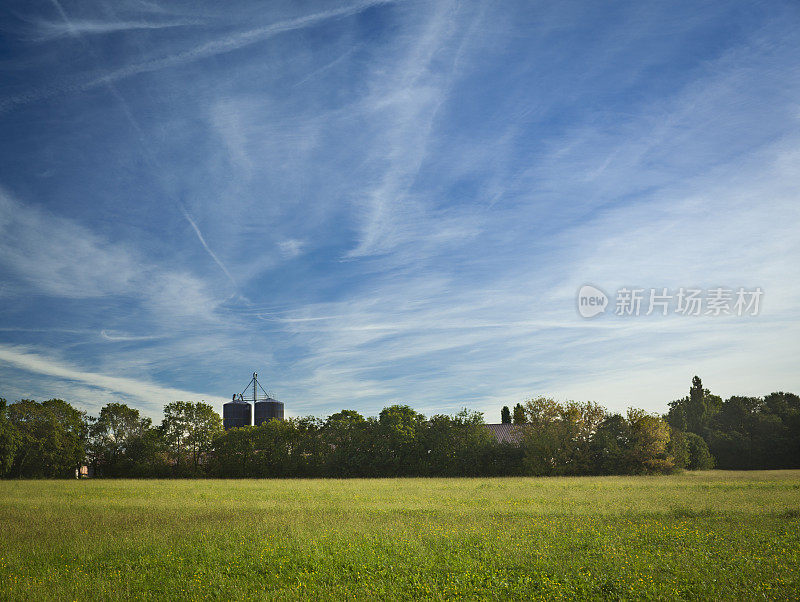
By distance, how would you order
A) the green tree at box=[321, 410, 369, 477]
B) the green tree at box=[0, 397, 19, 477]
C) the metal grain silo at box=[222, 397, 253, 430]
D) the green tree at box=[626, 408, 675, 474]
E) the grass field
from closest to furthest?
the grass field, the green tree at box=[626, 408, 675, 474], the green tree at box=[0, 397, 19, 477], the green tree at box=[321, 410, 369, 477], the metal grain silo at box=[222, 397, 253, 430]

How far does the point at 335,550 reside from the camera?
15.1 m

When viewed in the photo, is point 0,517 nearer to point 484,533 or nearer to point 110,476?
point 484,533

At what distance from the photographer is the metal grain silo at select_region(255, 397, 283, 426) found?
251ft

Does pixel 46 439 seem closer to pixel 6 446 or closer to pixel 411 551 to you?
pixel 6 446

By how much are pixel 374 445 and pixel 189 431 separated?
22.6m

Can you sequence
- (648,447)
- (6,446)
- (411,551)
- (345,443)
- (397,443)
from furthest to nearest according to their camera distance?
(345,443), (397,443), (6,446), (648,447), (411,551)

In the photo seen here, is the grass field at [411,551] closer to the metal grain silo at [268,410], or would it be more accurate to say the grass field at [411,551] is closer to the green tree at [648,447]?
the green tree at [648,447]

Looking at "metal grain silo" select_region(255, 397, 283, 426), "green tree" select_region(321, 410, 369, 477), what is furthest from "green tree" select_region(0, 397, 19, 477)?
"green tree" select_region(321, 410, 369, 477)

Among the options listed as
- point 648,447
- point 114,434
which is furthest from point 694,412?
point 114,434

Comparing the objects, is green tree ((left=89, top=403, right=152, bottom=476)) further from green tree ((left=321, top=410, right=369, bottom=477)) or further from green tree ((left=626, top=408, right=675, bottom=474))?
green tree ((left=626, top=408, right=675, bottom=474))

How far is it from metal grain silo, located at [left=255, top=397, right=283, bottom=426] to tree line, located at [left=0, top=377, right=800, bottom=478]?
11.3 m

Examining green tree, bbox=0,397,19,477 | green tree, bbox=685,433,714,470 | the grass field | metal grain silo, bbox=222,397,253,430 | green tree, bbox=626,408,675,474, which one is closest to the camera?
the grass field

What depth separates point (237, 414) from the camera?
76.5 m

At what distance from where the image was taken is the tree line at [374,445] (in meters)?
54.2
